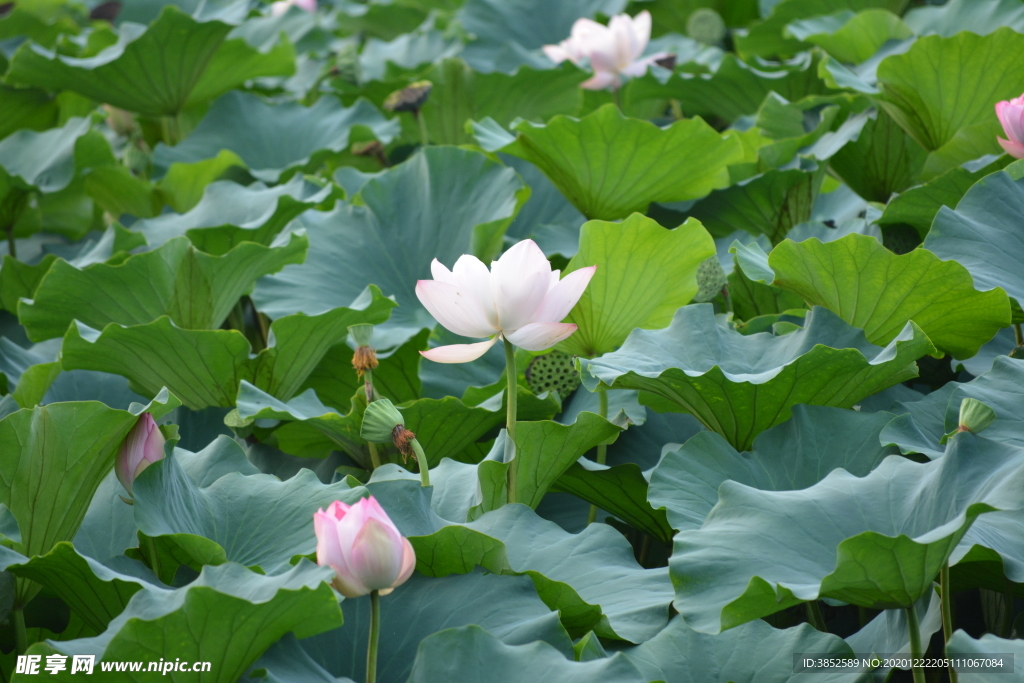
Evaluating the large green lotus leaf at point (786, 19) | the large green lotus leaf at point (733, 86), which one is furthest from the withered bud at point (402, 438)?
the large green lotus leaf at point (786, 19)

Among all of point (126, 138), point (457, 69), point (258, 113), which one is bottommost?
point (126, 138)

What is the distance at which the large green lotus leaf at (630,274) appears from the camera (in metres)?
1.12

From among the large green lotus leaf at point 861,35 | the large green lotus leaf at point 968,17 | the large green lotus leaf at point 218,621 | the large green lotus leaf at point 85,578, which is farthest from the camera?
the large green lotus leaf at point 861,35

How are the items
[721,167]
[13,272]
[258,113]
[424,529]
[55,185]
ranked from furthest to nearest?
[258,113]
[55,185]
[13,272]
[721,167]
[424,529]

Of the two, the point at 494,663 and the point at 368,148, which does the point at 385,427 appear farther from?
the point at 368,148

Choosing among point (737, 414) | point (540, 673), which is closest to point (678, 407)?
point (737, 414)

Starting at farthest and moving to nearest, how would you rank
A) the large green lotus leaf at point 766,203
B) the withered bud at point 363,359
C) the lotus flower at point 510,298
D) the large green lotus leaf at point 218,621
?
the large green lotus leaf at point 766,203
the withered bud at point 363,359
the lotus flower at point 510,298
the large green lotus leaf at point 218,621

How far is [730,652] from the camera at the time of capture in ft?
2.60

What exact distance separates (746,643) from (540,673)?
200 millimetres

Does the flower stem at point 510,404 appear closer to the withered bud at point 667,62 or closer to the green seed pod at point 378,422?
the green seed pod at point 378,422

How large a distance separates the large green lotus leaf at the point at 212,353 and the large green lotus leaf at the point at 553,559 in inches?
15.5

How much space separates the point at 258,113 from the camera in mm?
2033

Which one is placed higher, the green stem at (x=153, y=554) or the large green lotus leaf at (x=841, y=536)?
the large green lotus leaf at (x=841, y=536)

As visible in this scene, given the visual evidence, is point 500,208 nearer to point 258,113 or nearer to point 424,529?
point 424,529
